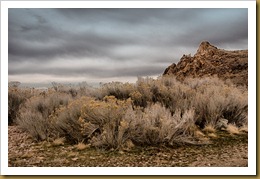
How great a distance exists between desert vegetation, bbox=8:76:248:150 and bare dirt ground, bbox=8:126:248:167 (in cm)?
20

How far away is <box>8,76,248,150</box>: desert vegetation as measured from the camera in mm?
6102

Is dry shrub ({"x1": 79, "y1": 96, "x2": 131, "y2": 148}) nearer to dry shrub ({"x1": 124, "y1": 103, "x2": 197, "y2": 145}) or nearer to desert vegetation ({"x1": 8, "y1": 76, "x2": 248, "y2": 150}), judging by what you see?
desert vegetation ({"x1": 8, "y1": 76, "x2": 248, "y2": 150})

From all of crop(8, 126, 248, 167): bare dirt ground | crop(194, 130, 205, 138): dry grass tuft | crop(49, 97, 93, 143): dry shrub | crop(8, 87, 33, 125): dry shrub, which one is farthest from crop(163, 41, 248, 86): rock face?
crop(8, 126, 248, 167): bare dirt ground

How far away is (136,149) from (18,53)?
2.89 metres

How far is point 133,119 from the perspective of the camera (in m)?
6.25

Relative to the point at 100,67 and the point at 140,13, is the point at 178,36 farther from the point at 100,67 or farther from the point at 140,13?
the point at 100,67

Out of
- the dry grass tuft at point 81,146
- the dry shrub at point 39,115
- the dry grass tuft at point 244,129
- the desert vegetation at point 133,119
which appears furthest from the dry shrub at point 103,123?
the dry grass tuft at point 244,129

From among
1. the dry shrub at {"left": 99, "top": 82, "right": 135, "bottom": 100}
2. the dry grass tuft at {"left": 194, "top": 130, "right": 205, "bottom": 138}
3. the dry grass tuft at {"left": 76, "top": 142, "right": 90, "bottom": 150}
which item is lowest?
the dry grass tuft at {"left": 76, "top": 142, "right": 90, "bottom": 150}

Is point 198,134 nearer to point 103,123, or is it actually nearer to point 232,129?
point 232,129

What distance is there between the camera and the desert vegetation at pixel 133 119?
20.0 feet

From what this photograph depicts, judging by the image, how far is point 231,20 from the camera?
636 centimetres

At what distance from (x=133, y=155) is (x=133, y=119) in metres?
0.84

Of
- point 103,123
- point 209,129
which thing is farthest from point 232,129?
point 103,123

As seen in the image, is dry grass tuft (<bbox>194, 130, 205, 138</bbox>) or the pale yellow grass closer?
dry grass tuft (<bbox>194, 130, 205, 138</bbox>)
